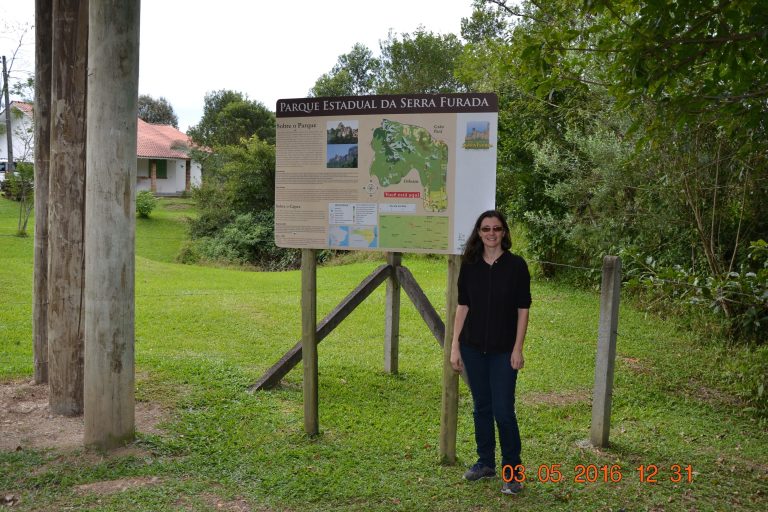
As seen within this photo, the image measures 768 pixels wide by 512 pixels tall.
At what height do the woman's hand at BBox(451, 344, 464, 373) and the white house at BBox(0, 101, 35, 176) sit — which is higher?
the white house at BBox(0, 101, 35, 176)

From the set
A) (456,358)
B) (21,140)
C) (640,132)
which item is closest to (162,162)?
(21,140)

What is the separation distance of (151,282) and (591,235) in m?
9.26

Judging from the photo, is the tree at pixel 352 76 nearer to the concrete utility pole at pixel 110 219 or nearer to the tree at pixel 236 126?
the tree at pixel 236 126

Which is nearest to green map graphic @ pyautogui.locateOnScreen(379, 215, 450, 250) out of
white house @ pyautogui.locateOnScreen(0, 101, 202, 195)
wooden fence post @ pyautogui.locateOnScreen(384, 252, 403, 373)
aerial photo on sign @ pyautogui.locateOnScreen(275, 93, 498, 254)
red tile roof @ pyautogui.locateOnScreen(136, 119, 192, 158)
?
aerial photo on sign @ pyautogui.locateOnScreen(275, 93, 498, 254)

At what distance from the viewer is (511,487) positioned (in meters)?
4.53

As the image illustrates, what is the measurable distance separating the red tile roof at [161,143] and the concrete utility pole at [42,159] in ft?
114

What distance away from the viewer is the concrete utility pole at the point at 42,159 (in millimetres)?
6430

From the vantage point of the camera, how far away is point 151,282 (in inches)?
617

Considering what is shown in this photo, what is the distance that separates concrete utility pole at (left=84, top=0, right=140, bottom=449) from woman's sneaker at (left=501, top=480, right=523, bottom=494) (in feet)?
8.90

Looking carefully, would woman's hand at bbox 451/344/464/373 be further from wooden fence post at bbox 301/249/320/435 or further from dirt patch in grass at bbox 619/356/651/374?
dirt patch in grass at bbox 619/356/651/374

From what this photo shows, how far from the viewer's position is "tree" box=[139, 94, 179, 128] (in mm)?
56562

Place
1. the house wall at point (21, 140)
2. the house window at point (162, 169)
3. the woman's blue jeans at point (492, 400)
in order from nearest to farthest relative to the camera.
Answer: the woman's blue jeans at point (492, 400), the house wall at point (21, 140), the house window at point (162, 169)

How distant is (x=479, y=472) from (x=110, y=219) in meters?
3.06

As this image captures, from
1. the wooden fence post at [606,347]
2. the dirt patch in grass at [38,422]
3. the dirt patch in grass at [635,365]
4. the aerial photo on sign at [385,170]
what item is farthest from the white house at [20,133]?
the wooden fence post at [606,347]
